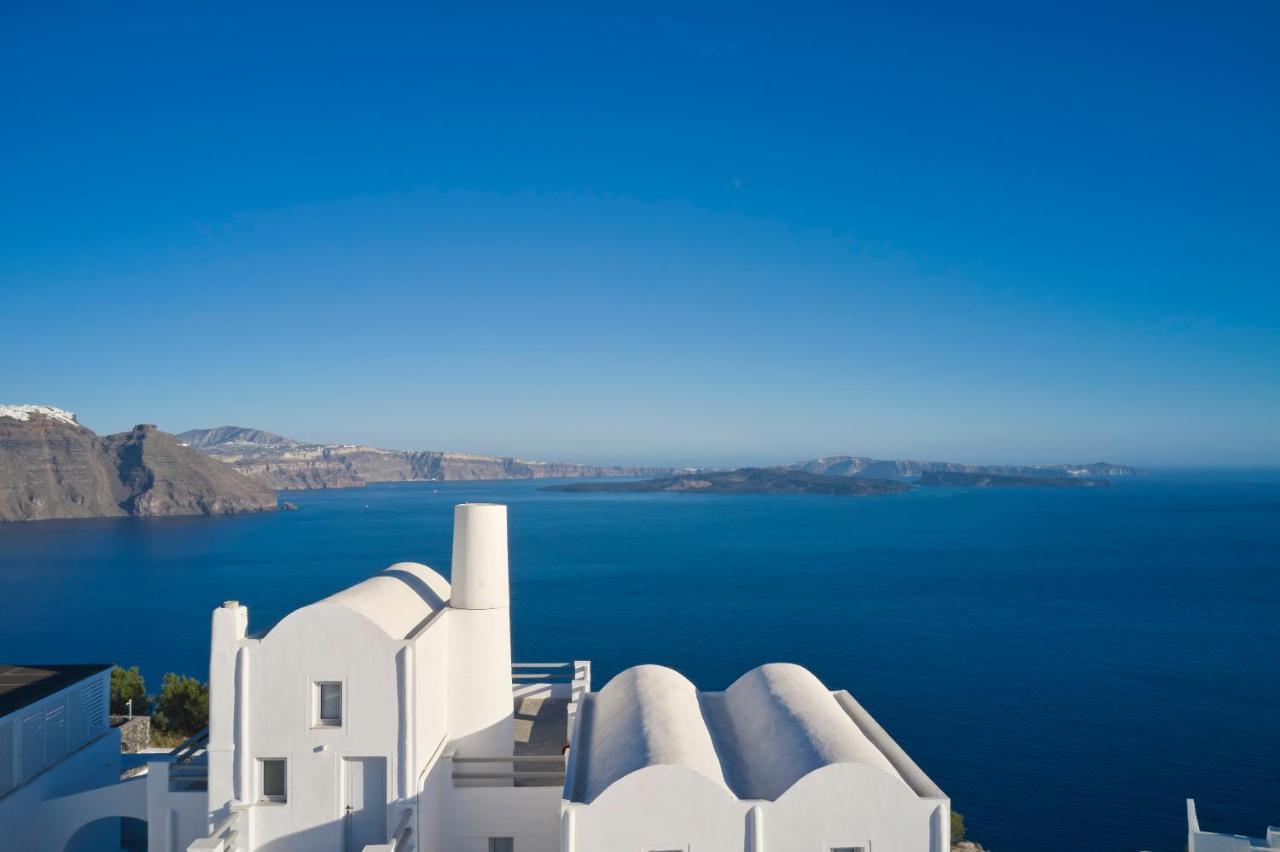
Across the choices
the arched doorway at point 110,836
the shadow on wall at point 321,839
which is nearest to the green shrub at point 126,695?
the arched doorway at point 110,836

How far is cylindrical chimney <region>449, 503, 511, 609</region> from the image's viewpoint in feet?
57.8

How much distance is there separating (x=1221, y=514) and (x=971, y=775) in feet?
542

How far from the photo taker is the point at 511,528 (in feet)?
496

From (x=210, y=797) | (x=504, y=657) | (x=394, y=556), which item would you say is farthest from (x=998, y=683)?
(x=394, y=556)

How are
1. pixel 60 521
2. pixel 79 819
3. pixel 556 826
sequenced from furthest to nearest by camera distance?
pixel 60 521 → pixel 79 819 → pixel 556 826

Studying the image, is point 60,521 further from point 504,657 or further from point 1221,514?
point 1221,514

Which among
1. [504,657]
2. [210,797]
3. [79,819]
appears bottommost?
[79,819]

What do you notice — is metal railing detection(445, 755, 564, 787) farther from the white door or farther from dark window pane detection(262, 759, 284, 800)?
dark window pane detection(262, 759, 284, 800)

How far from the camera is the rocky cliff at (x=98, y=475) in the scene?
16888cm

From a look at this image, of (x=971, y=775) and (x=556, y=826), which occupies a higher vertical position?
(x=556, y=826)

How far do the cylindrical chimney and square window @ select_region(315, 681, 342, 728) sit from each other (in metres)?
3.66

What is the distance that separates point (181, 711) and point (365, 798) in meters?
20.8

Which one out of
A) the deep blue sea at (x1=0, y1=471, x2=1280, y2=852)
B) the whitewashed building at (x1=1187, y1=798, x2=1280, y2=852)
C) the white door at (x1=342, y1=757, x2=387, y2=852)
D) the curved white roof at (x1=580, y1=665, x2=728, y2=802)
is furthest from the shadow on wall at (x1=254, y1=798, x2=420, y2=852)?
the deep blue sea at (x1=0, y1=471, x2=1280, y2=852)

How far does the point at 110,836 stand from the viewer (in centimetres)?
1944
